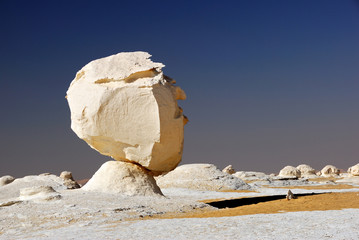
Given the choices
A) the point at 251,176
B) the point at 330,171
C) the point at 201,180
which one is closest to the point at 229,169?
the point at 251,176

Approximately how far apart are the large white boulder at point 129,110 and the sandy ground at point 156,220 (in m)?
1.79

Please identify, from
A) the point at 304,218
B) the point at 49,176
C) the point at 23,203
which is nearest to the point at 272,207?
the point at 304,218

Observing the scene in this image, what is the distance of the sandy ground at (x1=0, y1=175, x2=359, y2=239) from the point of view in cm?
782

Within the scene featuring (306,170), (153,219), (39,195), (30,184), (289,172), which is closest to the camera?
(153,219)

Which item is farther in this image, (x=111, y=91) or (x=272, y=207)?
(x=111, y=91)

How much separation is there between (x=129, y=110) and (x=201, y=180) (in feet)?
38.4

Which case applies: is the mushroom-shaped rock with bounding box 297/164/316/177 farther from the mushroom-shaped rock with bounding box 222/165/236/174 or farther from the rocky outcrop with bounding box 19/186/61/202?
the rocky outcrop with bounding box 19/186/61/202

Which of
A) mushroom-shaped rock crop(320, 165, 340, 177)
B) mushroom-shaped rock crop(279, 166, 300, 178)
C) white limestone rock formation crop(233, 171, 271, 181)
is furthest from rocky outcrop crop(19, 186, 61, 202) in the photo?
mushroom-shaped rock crop(320, 165, 340, 177)

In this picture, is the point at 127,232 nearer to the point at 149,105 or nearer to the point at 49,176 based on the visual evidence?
the point at 149,105

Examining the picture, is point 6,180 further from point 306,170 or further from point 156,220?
point 306,170

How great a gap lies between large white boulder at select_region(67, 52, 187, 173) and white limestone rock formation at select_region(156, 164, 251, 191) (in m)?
9.43

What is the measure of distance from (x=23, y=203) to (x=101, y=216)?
2639 mm

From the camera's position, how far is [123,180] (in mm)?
13898

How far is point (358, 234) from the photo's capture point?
7230 mm
